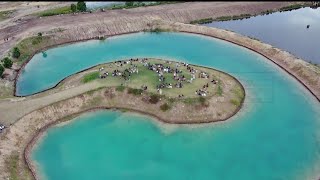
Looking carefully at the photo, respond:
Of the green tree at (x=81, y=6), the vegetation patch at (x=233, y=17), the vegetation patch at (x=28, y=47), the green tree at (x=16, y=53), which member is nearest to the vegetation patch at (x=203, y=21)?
the vegetation patch at (x=233, y=17)

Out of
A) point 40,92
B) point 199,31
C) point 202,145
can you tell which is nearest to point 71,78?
point 40,92

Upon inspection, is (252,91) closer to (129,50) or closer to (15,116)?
(129,50)

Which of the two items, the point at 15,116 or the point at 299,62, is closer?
the point at 15,116

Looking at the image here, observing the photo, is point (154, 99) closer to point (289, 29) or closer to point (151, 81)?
point (151, 81)

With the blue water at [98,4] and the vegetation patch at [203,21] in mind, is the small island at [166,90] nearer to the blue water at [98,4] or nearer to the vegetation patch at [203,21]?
the vegetation patch at [203,21]

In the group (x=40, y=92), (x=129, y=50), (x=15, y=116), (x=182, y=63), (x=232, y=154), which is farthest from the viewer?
(x=129, y=50)

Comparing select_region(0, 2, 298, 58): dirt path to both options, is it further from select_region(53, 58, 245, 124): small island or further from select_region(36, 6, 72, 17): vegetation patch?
select_region(53, 58, 245, 124): small island
